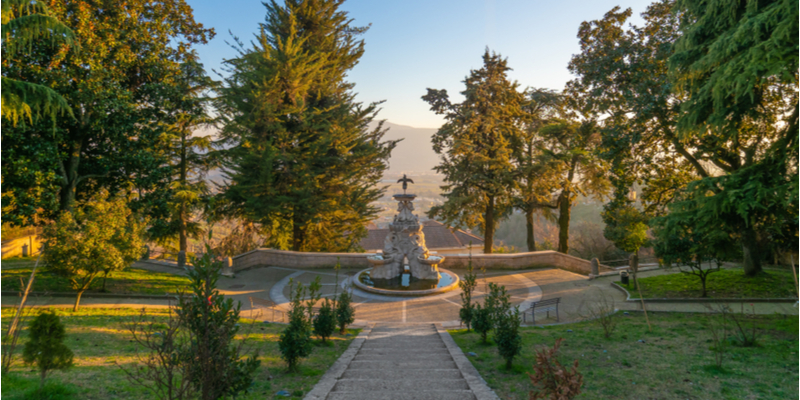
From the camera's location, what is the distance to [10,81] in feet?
23.3

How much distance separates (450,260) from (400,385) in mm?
14074

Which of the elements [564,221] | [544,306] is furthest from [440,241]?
[544,306]

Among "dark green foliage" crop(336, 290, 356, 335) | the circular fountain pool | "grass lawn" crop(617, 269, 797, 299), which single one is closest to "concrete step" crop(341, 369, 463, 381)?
"dark green foliage" crop(336, 290, 356, 335)

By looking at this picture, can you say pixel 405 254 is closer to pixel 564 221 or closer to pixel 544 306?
pixel 544 306

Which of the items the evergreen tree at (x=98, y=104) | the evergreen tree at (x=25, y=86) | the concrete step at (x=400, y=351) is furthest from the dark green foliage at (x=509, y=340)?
the evergreen tree at (x=98, y=104)

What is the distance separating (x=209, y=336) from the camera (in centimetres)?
421

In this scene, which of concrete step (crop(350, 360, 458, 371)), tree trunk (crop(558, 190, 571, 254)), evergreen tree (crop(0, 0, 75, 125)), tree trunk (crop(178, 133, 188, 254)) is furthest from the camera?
tree trunk (crop(558, 190, 571, 254))

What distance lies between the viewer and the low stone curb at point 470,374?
207 inches

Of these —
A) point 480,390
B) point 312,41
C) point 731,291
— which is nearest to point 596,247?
point 731,291

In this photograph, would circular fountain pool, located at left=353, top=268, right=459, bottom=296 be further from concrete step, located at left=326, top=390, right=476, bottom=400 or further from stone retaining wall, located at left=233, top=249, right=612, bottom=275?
concrete step, located at left=326, top=390, right=476, bottom=400

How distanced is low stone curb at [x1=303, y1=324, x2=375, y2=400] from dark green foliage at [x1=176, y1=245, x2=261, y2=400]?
1177 millimetres

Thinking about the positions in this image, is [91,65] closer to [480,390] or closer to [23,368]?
[23,368]

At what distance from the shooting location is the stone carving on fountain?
53.2 feet

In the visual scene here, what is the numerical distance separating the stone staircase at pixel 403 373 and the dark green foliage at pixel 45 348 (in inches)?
147
